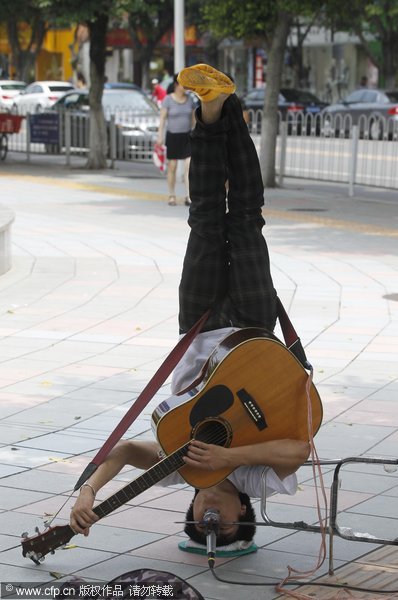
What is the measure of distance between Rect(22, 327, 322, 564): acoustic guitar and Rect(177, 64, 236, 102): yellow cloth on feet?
82 centimetres

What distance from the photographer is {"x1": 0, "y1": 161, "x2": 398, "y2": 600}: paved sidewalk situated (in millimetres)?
4695

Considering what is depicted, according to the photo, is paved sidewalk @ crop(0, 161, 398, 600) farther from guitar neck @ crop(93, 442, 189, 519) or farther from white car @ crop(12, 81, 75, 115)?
white car @ crop(12, 81, 75, 115)

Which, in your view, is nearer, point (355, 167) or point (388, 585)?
point (388, 585)

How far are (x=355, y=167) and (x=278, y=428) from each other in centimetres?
1543

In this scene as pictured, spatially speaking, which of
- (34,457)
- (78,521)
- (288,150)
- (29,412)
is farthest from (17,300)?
(288,150)

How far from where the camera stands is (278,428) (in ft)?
14.0

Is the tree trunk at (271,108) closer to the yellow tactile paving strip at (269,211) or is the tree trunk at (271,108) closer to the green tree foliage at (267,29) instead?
the green tree foliage at (267,29)

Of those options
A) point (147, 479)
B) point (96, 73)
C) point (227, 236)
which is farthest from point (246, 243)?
point (96, 73)

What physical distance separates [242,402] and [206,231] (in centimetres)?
64

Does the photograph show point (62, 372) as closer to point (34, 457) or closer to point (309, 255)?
point (34, 457)

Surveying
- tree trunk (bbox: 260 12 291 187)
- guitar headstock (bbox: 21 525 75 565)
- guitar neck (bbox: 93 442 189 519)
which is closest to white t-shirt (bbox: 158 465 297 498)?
guitar neck (bbox: 93 442 189 519)

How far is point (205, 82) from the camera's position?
4074 millimetres

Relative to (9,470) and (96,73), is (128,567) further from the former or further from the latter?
(96,73)

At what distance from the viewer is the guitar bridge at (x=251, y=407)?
4211 millimetres
